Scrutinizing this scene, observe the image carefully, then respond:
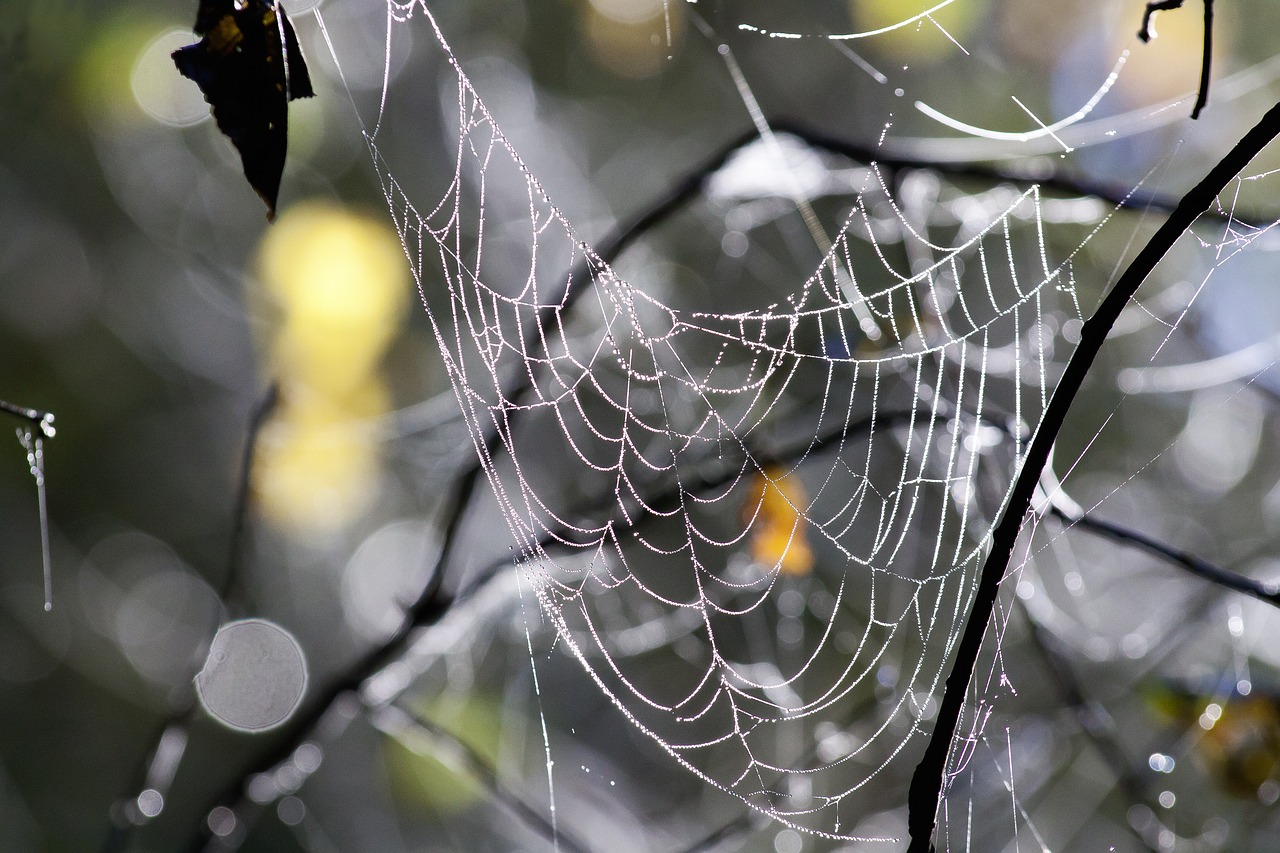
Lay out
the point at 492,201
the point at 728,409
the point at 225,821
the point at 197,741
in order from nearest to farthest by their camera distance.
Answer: the point at 225,821
the point at 728,409
the point at 197,741
the point at 492,201

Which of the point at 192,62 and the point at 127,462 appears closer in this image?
the point at 192,62

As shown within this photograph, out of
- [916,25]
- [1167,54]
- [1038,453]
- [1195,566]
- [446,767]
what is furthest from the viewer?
[916,25]

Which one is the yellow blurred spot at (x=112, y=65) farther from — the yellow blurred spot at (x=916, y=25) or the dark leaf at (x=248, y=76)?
the dark leaf at (x=248, y=76)

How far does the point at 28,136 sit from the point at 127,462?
119 inches

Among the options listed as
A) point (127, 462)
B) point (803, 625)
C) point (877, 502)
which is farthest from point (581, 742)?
point (127, 462)

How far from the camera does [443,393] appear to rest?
8.27 meters

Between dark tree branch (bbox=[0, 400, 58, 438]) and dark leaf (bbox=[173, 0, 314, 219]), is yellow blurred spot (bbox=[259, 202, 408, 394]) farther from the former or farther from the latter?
dark tree branch (bbox=[0, 400, 58, 438])

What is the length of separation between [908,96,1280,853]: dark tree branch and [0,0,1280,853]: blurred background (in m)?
2.23

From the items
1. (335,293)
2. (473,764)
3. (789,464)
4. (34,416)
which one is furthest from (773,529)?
(335,293)

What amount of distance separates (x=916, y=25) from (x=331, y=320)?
547 cm

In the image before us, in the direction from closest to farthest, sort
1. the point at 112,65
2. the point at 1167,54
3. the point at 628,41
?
1. the point at 1167,54
2. the point at 112,65
3. the point at 628,41

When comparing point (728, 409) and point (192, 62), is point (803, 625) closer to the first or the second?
point (728, 409)

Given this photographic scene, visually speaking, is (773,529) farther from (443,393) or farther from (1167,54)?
(443,393)

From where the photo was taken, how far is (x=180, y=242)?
30.3ft
